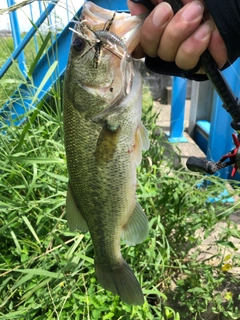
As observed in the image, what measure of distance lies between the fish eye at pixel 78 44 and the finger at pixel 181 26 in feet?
0.91

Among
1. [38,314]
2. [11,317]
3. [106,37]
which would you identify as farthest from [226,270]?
[106,37]

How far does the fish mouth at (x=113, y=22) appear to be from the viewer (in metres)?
1.12

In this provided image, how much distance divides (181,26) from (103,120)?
417 millimetres

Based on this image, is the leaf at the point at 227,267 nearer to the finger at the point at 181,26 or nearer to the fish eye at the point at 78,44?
the finger at the point at 181,26

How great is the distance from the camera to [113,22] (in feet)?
3.67

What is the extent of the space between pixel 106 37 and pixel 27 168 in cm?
136

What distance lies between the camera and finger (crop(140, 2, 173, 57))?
106 centimetres

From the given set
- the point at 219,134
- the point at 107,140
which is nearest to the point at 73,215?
the point at 107,140

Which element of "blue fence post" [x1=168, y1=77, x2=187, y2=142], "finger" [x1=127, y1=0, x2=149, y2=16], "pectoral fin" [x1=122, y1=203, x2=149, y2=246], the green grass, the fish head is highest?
"finger" [x1=127, y1=0, x2=149, y2=16]

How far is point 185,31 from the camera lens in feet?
3.53

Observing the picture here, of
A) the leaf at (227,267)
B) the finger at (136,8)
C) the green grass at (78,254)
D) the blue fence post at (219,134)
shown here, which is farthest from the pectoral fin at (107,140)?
the blue fence post at (219,134)

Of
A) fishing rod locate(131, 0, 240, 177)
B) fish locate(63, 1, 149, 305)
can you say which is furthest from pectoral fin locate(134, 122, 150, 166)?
fishing rod locate(131, 0, 240, 177)

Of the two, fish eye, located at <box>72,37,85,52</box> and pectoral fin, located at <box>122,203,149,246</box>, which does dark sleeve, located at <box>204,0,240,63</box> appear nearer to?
fish eye, located at <box>72,37,85,52</box>

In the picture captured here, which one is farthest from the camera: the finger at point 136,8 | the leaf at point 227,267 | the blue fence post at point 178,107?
the blue fence post at point 178,107
